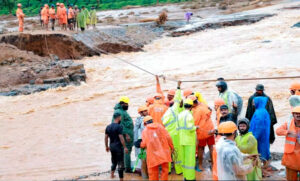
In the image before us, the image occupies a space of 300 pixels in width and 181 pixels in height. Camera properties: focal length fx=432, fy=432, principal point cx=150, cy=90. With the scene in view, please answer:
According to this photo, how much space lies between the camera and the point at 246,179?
501 cm

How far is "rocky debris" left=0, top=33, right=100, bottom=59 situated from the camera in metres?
21.2

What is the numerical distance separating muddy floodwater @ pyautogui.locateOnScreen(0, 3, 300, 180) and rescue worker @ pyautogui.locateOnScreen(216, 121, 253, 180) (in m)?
2.36

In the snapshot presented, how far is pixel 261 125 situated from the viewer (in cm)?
649

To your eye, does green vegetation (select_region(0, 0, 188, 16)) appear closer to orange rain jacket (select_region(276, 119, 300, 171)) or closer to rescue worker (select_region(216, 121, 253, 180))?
orange rain jacket (select_region(276, 119, 300, 171))

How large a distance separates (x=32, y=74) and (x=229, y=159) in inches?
546

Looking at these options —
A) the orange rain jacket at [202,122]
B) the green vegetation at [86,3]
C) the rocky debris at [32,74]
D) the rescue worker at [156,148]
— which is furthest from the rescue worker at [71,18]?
the green vegetation at [86,3]

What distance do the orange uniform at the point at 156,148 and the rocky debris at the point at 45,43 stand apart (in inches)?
636

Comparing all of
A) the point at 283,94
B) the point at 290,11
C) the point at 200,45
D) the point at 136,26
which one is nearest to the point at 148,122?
the point at 283,94

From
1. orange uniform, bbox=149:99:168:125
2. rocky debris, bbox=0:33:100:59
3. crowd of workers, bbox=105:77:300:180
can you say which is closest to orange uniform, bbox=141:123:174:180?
crowd of workers, bbox=105:77:300:180

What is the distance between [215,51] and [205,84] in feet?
22.1

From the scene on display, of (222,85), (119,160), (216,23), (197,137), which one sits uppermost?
(216,23)

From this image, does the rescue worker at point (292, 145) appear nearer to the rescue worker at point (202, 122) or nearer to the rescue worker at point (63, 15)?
the rescue worker at point (202, 122)

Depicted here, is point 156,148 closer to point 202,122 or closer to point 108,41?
point 202,122

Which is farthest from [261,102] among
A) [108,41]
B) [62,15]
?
[62,15]
